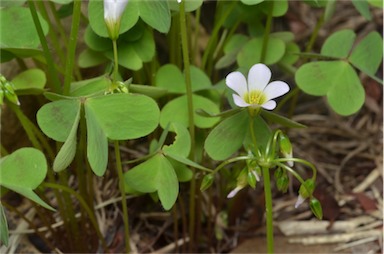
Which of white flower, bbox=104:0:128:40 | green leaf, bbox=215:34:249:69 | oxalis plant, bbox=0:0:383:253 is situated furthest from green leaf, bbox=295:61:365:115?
white flower, bbox=104:0:128:40

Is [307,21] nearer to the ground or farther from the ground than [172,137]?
farther from the ground

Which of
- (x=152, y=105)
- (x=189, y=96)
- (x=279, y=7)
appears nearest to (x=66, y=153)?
(x=152, y=105)

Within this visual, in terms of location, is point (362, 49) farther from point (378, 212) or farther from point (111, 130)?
point (111, 130)

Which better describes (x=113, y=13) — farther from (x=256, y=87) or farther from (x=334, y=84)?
(x=334, y=84)

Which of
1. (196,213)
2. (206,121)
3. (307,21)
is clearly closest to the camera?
(206,121)

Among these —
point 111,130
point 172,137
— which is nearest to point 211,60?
point 172,137

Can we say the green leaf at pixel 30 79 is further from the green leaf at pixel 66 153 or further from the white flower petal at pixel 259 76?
the white flower petal at pixel 259 76
